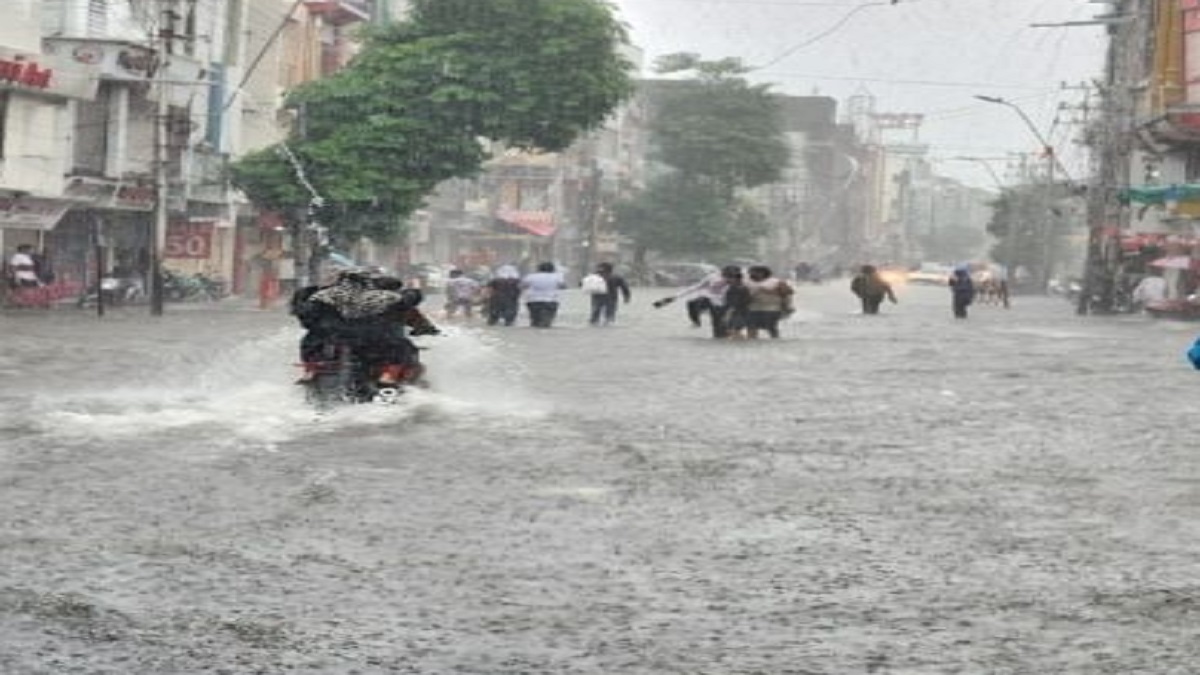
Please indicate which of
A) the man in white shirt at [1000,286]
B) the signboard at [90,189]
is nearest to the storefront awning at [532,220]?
the man in white shirt at [1000,286]

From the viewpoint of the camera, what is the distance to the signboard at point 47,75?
35.0 meters

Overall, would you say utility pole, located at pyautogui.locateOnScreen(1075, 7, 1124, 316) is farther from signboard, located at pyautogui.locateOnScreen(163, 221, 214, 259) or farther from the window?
the window

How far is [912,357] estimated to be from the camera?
25609 millimetres

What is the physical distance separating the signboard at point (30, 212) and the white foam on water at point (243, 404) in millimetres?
15992

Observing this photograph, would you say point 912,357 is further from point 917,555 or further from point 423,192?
point 423,192

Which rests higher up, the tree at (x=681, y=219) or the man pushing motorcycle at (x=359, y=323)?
the tree at (x=681, y=219)

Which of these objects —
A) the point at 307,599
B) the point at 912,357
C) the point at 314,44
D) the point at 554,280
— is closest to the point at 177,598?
the point at 307,599

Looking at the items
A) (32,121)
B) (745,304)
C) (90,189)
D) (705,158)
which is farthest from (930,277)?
(745,304)

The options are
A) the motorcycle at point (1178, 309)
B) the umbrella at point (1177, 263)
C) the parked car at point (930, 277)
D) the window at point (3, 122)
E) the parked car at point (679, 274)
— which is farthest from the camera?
the parked car at point (930, 277)

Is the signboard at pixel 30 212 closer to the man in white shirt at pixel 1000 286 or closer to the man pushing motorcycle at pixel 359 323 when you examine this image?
the man pushing motorcycle at pixel 359 323

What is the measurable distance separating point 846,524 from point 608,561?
185 centimetres

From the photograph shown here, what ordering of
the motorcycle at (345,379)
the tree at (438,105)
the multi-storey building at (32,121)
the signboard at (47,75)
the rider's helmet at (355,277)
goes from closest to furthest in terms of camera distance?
the motorcycle at (345,379) < the rider's helmet at (355,277) < the signboard at (47,75) < the multi-storey building at (32,121) < the tree at (438,105)

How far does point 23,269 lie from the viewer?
34750 mm

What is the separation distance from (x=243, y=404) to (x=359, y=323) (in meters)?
1.28
